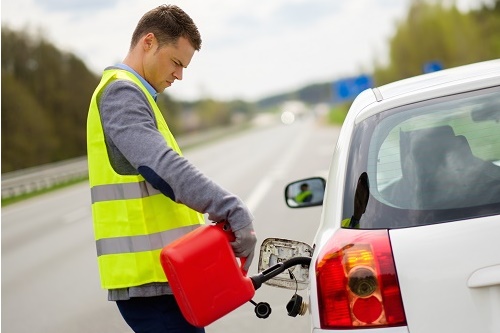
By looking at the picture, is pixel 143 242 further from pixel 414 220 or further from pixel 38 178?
pixel 38 178

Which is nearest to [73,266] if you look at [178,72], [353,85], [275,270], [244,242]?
[275,270]

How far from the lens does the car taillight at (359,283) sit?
9.61ft

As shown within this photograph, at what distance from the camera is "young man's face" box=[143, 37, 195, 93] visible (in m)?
3.22

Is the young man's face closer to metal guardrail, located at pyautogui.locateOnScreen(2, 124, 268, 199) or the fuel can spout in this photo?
the fuel can spout

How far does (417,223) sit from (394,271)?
173mm

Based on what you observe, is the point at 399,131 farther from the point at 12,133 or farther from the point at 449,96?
the point at 12,133

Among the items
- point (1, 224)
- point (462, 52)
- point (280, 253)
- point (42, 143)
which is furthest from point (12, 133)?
point (280, 253)

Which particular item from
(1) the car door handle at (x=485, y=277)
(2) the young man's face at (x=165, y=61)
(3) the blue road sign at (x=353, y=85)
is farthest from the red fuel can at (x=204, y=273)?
(3) the blue road sign at (x=353, y=85)

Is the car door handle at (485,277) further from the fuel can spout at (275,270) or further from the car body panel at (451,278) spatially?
the fuel can spout at (275,270)

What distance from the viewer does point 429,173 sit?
3188 mm

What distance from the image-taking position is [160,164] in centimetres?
295

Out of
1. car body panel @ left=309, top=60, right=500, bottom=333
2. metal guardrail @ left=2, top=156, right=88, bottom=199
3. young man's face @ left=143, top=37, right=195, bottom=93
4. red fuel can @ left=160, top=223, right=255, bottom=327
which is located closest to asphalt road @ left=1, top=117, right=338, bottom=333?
red fuel can @ left=160, top=223, right=255, bottom=327

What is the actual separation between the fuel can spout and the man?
0.59 feet

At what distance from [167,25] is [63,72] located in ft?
196
